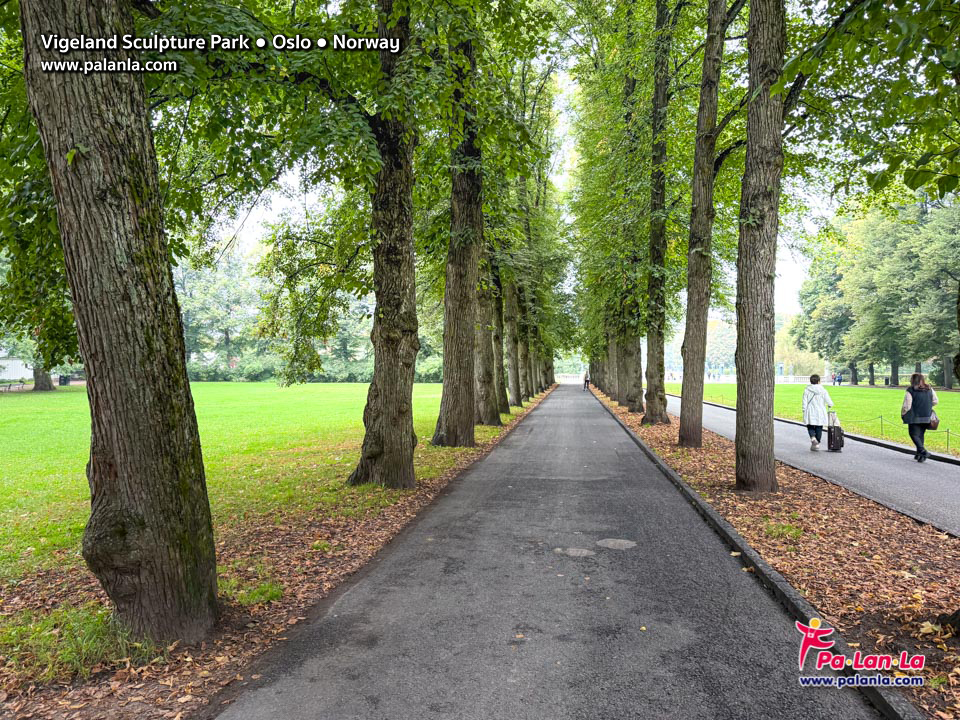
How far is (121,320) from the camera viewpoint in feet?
12.2

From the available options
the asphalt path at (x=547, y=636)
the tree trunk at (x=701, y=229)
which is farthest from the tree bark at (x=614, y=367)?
the asphalt path at (x=547, y=636)

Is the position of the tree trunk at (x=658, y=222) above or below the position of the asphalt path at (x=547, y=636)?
above

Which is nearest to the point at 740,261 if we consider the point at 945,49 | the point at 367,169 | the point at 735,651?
the point at 945,49

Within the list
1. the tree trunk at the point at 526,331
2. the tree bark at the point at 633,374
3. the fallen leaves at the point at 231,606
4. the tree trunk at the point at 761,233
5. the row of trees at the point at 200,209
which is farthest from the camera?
the tree trunk at the point at 526,331

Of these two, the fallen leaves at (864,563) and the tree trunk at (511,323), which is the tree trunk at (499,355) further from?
the fallen leaves at (864,563)

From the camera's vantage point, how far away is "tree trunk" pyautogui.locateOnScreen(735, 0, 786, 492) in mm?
7938

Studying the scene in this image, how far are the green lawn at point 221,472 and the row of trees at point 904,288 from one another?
3864cm

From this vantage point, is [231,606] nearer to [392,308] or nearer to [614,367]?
[392,308]

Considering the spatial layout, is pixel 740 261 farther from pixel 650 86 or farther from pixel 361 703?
pixel 650 86

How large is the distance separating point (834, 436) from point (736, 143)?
759cm

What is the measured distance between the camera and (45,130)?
145 inches

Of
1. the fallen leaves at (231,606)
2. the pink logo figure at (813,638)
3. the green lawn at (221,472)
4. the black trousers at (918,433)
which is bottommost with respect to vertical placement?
the green lawn at (221,472)

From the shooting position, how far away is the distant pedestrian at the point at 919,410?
11367 millimetres

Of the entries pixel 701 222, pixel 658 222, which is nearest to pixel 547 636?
pixel 701 222
